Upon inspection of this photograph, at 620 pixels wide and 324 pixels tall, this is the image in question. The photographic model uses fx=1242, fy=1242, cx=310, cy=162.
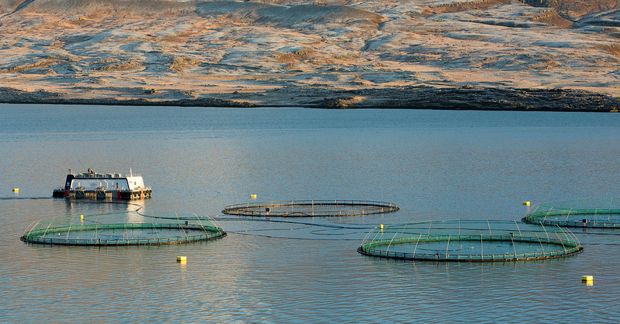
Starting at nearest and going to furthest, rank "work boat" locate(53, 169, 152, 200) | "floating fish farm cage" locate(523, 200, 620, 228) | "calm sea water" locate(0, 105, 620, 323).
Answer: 1. "calm sea water" locate(0, 105, 620, 323)
2. "floating fish farm cage" locate(523, 200, 620, 228)
3. "work boat" locate(53, 169, 152, 200)

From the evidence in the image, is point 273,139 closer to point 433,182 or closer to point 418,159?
point 418,159

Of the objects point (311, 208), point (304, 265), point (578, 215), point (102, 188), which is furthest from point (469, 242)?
point (102, 188)

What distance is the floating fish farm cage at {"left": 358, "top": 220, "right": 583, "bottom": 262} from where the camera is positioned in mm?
69312

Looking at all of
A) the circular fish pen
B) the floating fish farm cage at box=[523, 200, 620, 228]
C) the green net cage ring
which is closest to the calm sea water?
the green net cage ring

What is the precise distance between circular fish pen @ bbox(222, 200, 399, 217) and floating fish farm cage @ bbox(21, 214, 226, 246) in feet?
15.2

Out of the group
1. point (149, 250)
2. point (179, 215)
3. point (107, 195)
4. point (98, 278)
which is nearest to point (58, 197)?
point (107, 195)

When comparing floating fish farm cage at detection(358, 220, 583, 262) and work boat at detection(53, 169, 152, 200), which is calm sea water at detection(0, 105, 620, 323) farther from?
work boat at detection(53, 169, 152, 200)

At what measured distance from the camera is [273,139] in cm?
19862

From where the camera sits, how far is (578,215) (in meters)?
88.6

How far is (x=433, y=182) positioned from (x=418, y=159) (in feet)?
106

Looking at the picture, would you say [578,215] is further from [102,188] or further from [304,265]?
[102,188]

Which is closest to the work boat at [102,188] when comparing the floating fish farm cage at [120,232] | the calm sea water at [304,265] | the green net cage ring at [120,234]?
the calm sea water at [304,265]

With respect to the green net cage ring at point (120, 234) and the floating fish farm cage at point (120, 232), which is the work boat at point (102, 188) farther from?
the green net cage ring at point (120, 234)

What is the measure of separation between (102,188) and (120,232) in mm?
22408
